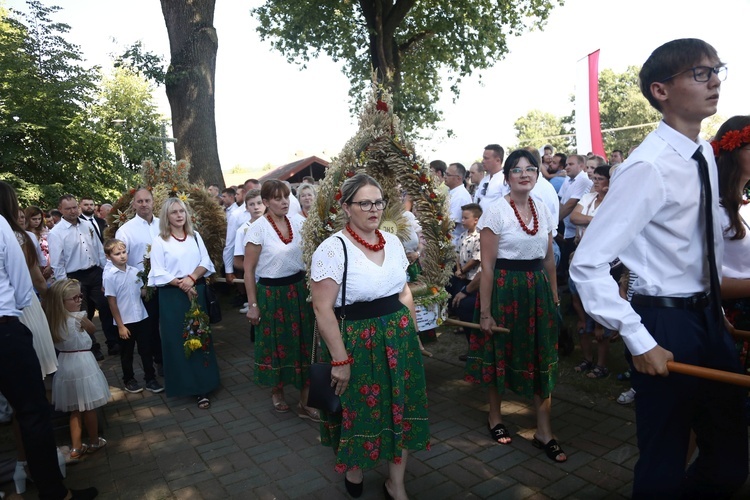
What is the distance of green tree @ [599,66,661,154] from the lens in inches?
2266

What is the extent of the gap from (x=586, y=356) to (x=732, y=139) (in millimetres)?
3381

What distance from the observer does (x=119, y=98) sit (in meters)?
42.7

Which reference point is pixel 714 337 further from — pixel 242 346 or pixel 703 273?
pixel 242 346

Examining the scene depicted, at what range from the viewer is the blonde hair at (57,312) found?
4496mm

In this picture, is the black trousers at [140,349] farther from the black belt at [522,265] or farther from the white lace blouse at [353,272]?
the black belt at [522,265]

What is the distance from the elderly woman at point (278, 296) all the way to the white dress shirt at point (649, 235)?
3.28m

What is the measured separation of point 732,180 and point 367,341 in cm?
227

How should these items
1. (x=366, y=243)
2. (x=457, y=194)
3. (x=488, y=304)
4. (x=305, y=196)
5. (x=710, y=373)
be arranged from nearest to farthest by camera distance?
(x=710, y=373) < (x=366, y=243) < (x=488, y=304) < (x=305, y=196) < (x=457, y=194)

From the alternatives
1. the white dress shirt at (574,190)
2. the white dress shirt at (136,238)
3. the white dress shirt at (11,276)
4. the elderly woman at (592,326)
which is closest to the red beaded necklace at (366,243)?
the white dress shirt at (11,276)

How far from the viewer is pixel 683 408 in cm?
219

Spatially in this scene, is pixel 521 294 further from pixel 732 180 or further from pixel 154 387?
pixel 154 387

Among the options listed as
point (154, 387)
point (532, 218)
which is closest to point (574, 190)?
point (532, 218)

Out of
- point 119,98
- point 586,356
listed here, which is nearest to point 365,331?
point 586,356

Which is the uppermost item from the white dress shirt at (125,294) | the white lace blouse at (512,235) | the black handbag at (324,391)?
the white lace blouse at (512,235)
